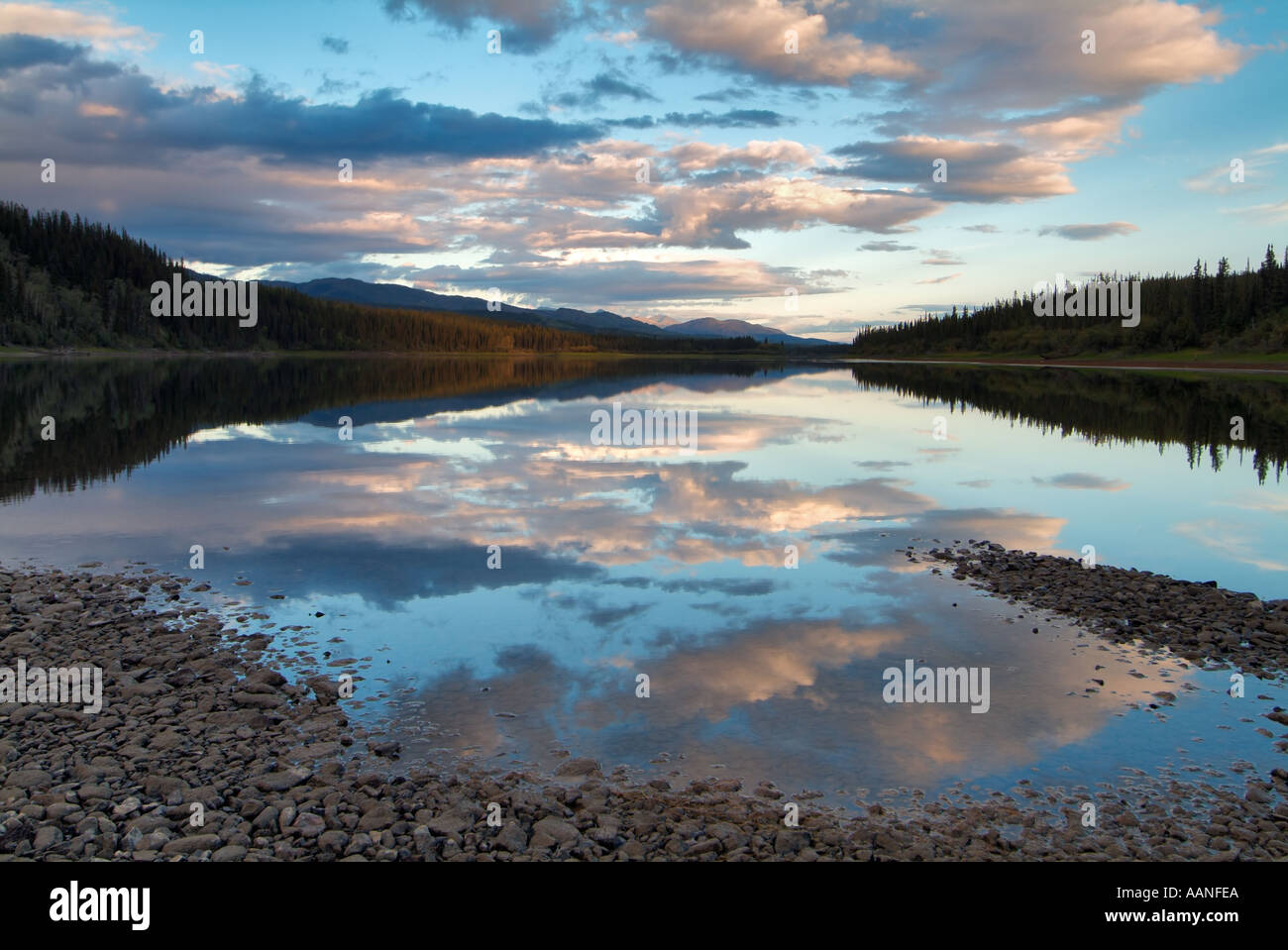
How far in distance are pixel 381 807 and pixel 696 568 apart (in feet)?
30.6

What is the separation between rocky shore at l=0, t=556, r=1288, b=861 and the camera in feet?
21.9

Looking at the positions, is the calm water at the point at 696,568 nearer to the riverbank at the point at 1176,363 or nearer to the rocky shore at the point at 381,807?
the rocky shore at the point at 381,807

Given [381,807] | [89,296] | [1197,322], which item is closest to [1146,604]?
[381,807]

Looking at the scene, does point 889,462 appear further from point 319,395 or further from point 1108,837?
point 319,395

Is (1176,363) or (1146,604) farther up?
(1176,363)

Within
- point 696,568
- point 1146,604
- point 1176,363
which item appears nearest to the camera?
point 1146,604

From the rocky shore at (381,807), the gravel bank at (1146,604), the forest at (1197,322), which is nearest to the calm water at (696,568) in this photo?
the rocky shore at (381,807)

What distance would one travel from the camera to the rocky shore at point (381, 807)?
6.69 meters

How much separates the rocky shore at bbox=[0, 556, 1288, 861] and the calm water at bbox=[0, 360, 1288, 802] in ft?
1.69

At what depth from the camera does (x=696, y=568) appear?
15875 mm

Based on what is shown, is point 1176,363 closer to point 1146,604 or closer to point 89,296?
point 1146,604

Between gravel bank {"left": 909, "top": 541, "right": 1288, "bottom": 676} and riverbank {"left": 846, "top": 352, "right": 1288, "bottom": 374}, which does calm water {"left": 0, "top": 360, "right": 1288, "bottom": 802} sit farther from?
riverbank {"left": 846, "top": 352, "right": 1288, "bottom": 374}
